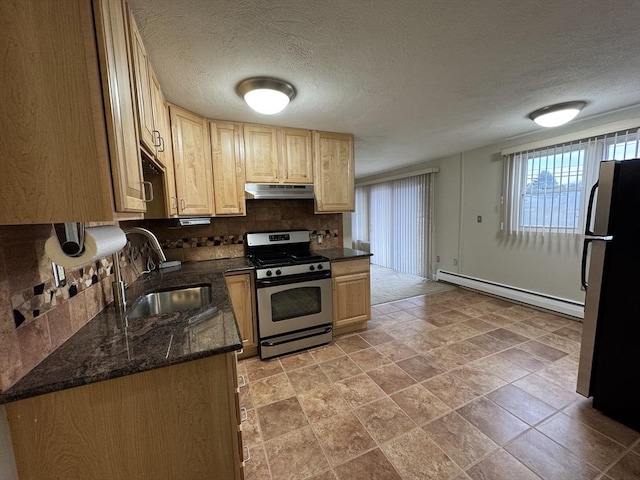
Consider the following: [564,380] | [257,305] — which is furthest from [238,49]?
[564,380]

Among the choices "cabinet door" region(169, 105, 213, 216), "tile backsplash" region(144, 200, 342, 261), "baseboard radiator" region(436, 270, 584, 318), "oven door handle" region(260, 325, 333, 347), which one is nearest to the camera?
"cabinet door" region(169, 105, 213, 216)

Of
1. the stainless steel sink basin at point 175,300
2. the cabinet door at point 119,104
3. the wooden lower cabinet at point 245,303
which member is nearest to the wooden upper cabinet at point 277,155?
the wooden lower cabinet at point 245,303

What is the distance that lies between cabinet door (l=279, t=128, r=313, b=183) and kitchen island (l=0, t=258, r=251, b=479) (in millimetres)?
2027

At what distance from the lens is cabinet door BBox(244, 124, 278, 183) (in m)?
2.68

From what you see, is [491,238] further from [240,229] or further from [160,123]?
[160,123]

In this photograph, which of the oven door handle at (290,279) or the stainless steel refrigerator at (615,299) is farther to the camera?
the oven door handle at (290,279)

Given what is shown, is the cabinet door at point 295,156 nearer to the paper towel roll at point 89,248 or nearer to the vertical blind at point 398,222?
the paper towel roll at point 89,248

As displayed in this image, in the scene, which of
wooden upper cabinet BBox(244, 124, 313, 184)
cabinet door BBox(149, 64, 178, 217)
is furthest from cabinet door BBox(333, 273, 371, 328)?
cabinet door BBox(149, 64, 178, 217)

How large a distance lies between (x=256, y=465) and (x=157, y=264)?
6.59 feet

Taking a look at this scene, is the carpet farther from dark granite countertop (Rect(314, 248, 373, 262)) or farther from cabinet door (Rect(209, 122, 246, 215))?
cabinet door (Rect(209, 122, 246, 215))

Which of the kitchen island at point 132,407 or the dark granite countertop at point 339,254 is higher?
the dark granite countertop at point 339,254

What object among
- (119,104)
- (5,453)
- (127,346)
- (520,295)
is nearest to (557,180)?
(520,295)

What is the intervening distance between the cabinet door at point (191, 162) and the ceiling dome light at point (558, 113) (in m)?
3.37

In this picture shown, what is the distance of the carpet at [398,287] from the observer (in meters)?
4.27
